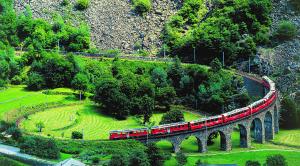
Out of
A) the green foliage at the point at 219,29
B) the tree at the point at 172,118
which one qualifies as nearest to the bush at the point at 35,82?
the green foliage at the point at 219,29

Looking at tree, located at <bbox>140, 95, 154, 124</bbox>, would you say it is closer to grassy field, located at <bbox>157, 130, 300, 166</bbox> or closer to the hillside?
grassy field, located at <bbox>157, 130, 300, 166</bbox>

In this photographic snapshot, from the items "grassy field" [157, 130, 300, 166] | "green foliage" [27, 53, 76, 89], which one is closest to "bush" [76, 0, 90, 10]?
"green foliage" [27, 53, 76, 89]

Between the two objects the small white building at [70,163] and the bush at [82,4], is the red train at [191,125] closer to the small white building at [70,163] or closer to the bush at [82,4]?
the small white building at [70,163]

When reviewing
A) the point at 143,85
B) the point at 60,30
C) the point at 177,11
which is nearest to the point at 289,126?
the point at 143,85

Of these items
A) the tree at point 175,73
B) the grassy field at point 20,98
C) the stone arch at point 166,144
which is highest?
the tree at point 175,73

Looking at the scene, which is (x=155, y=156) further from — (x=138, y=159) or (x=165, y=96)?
(x=165, y=96)

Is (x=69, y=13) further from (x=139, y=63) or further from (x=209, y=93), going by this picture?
(x=209, y=93)
